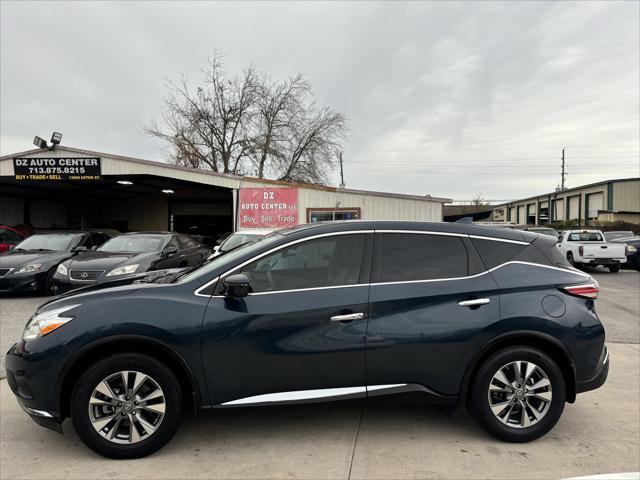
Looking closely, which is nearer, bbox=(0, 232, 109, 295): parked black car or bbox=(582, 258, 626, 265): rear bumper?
bbox=(0, 232, 109, 295): parked black car

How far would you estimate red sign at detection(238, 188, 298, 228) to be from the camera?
55.6ft

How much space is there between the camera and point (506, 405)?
313 centimetres

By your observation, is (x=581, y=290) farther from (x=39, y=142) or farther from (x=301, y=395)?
(x=39, y=142)

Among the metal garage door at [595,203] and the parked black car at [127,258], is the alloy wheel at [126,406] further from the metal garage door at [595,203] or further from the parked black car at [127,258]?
the metal garage door at [595,203]

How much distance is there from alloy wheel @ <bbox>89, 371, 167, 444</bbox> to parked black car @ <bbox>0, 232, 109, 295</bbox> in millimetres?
6821

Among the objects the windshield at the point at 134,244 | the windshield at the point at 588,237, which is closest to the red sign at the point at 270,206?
the windshield at the point at 134,244

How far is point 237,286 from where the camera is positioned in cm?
287

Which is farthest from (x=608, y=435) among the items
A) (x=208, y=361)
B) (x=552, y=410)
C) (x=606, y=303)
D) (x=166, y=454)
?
(x=606, y=303)

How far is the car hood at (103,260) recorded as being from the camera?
7949 millimetres

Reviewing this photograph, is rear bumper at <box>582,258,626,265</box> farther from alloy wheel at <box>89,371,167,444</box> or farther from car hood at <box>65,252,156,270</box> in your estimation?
alloy wheel at <box>89,371,167,444</box>

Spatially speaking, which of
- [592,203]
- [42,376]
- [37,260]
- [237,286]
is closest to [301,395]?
[237,286]

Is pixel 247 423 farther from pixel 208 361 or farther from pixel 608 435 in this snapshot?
pixel 608 435

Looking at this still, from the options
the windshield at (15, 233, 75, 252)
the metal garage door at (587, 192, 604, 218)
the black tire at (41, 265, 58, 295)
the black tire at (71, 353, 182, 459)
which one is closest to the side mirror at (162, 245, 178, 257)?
the black tire at (41, 265, 58, 295)

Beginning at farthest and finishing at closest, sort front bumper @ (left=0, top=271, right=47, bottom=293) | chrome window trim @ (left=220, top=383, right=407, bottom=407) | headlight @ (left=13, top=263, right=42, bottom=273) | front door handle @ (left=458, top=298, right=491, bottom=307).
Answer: headlight @ (left=13, top=263, right=42, bottom=273) → front bumper @ (left=0, top=271, right=47, bottom=293) → front door handle @ (left=458, top=298, right=491, bottom=307) → chrome window trim @ (left=220, top=383, right=407, bottom=407)
